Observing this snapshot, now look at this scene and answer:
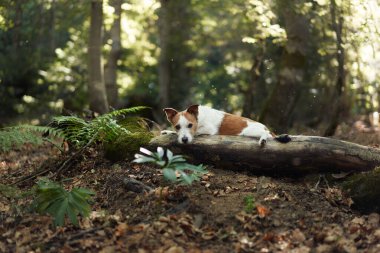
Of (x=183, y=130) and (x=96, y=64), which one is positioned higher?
(x=96, y=64)

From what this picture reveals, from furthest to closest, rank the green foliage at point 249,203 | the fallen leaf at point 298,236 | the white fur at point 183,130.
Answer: the white fur at point 183,130, the green foliage at point 249,203, the fallen leaf at point 298,236

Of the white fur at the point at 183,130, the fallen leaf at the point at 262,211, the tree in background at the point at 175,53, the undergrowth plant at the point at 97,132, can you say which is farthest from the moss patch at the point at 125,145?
the tree in background at the point at 175,53

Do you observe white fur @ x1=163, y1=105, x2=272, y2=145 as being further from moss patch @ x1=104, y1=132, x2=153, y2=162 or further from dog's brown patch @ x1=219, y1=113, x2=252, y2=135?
moss patch @ x1=104, y1=132, x2=153, y2=162

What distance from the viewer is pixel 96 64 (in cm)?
1408

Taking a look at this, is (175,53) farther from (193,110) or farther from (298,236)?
(298,236)

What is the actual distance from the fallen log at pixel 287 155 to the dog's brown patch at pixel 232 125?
0.49m

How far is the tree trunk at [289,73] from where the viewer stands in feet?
48.6

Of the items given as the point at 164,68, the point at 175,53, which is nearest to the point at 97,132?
the point at 164,68

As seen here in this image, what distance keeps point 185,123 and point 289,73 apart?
761 cm

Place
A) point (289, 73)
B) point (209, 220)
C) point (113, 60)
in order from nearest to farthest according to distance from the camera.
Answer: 1. point (209, 220)
2. point (289, 73)
3. point (113, 60)

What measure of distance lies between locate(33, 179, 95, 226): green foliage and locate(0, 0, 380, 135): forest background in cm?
418

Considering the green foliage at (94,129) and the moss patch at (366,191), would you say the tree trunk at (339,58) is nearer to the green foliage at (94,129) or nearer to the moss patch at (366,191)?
the moss patch at (366,191)

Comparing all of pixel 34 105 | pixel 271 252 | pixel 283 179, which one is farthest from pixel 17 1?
pixel 271 252

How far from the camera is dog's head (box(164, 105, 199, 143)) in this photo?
26.6 ft
